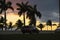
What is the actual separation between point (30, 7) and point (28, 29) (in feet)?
160

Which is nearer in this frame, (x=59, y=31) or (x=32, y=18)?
(x=59, y=31)

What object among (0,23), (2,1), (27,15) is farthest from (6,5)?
(0,23)

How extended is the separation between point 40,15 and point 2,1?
2049 cm

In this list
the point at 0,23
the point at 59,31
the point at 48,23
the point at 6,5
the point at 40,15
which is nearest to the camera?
the point at 59,31

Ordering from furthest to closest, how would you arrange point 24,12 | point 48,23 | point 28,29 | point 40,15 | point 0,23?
point 48,23
point 0,23
point 40,15
point 24,12
point 28,29

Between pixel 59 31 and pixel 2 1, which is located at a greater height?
pixel 2 1

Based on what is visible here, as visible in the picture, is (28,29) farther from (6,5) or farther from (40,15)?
(40,15)

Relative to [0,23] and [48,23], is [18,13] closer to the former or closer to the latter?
[0,23]

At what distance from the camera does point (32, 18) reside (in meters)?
95.7

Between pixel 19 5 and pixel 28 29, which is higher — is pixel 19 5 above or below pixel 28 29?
above

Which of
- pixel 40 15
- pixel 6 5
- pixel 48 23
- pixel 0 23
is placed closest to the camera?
pixel 6 5

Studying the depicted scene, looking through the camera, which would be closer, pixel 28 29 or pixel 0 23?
pixel 28 29

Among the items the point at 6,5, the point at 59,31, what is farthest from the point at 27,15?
the point at 59,31

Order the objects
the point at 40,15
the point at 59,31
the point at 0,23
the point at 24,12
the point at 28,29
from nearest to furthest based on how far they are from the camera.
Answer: the point at 28,29
the point at 59,31
the point at 24,12
the point at 40,15
the point at 0,23
